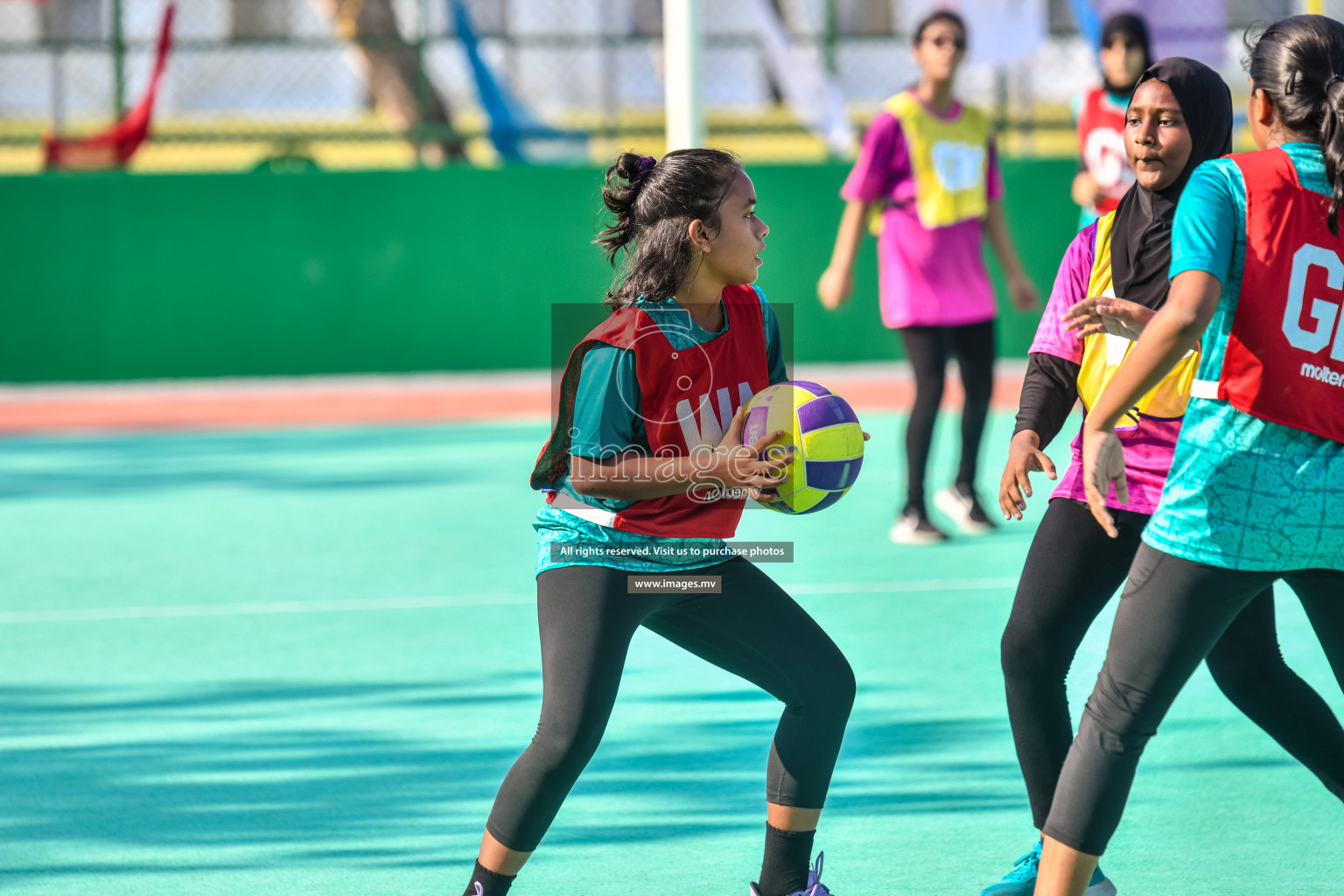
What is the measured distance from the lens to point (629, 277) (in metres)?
3.73

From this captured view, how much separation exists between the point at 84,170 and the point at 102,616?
941 centimetres

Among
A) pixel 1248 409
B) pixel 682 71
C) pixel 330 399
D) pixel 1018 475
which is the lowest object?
pixel 330 399

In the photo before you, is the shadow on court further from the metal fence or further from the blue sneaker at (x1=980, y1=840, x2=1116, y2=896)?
the metal fence

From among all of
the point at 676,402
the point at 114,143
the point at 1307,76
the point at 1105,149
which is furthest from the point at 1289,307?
the point at 114,143

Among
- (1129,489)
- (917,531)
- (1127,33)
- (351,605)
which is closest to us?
(1129,489)

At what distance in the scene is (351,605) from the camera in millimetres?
7430

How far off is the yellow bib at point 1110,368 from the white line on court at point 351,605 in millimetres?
3653

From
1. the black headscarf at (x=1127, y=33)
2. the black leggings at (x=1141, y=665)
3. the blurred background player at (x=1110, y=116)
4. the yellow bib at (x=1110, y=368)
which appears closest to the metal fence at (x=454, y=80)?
the blurred background player at (x=1110, y=116)

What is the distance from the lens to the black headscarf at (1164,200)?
144 inches

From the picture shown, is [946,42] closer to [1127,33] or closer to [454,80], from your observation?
[1127,33]

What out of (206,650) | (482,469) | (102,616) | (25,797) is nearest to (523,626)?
(206,650)

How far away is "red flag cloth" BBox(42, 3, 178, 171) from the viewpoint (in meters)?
15.7

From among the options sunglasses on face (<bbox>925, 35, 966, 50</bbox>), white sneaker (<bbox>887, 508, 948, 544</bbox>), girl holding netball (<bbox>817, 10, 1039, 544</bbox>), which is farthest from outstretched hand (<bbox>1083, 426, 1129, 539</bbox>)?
sunglasses on face (<bbox>925, 35, 966, 50</bbox>)

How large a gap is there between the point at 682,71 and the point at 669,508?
854 cm
